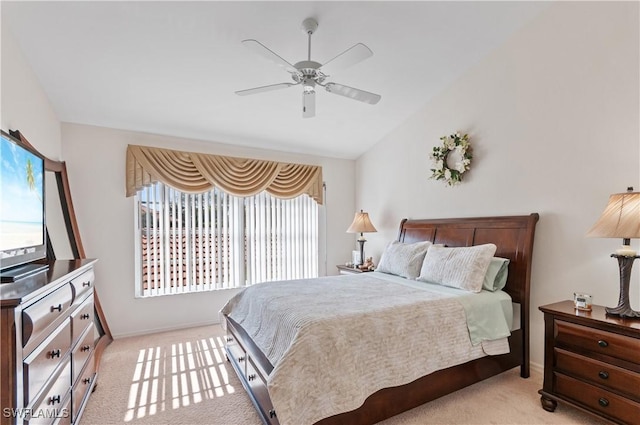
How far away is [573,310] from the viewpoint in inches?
86.9

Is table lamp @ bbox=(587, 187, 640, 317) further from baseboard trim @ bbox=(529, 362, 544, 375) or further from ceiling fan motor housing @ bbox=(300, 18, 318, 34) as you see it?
ceiling fan motor housing @ bbox=(300, 18, 318, 34)

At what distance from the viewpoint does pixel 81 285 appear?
207cm

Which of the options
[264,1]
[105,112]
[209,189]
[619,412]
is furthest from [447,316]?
[105,112]

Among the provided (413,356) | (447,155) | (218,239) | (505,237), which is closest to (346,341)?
(413,356)

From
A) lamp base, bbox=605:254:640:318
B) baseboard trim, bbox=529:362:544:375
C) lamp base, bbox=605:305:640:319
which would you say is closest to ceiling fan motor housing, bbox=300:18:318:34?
lamp base, bbox=605:254:640:318

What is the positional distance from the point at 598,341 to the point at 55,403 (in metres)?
3.20

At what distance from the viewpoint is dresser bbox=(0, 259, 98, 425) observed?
115 centimetres

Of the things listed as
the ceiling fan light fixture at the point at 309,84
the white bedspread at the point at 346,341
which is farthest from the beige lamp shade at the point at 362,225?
the ceiling fan light fixture at the point at 309,84

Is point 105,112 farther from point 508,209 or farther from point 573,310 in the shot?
point 573,310

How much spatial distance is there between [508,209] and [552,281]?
76 cm

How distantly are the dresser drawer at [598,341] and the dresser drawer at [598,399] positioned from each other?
0.24 m

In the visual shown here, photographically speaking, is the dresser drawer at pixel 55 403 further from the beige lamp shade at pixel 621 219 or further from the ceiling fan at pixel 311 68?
the beige lamp shade at pixel 621 219

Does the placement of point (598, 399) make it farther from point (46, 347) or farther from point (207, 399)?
point (46, 347)

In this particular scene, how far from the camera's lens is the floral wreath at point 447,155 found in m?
3.44
